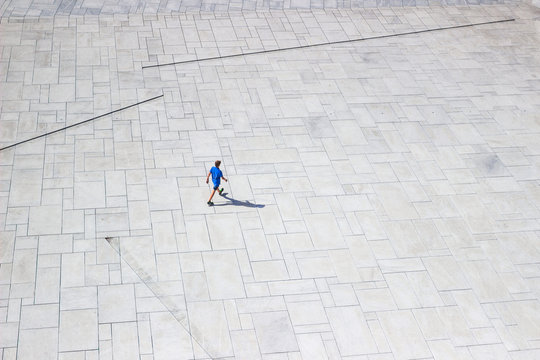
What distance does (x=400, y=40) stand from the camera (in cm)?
1666

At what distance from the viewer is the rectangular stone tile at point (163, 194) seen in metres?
11.2

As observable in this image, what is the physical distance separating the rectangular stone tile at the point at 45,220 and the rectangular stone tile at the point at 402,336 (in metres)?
5.46

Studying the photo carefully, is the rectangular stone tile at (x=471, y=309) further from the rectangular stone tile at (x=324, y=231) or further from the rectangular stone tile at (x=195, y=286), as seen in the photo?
the rectangular stone tile at (x=195, y=286)

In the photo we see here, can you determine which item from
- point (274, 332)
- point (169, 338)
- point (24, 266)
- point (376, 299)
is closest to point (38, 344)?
point (24, 266)

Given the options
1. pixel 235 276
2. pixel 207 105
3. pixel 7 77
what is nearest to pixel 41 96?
pixel 7 77

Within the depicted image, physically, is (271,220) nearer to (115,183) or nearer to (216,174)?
(216,174)

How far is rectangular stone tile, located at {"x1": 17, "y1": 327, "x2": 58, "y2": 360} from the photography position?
8.66 meters

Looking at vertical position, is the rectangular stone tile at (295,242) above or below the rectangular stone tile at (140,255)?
above

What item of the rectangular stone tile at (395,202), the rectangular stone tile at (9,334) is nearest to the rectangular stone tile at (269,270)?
the rectangular stone tile at (395,202)

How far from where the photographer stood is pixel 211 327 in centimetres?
936

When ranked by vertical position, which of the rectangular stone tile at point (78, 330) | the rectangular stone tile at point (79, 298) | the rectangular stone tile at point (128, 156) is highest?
the rectangular stone tile at point (128, 156)

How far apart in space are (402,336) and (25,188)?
6.87 metres

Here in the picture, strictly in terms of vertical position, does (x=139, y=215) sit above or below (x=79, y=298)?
above

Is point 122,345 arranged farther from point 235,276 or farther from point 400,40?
point 400,40
